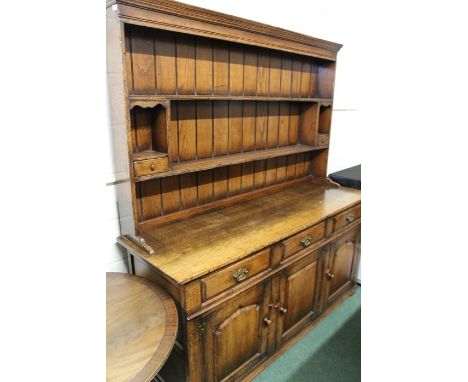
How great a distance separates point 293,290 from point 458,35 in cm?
184

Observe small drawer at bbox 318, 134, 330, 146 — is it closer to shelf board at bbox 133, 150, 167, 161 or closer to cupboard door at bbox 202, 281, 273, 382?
cupboard door at bbox 202, 281, 273, 382

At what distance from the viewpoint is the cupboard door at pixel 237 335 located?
1493 millimetres

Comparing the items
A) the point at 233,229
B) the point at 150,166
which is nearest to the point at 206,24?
the point at 150,166

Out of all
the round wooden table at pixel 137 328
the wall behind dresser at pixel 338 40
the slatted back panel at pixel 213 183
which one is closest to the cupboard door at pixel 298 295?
the slatted back panel at pixel 213 183

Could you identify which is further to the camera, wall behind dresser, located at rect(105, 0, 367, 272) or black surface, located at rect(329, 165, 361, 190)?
black surface, located at rect(329, 165, 361, 190)

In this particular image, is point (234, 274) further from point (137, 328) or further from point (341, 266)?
point (341, 266)

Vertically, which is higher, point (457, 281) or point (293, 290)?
point (457, 281)

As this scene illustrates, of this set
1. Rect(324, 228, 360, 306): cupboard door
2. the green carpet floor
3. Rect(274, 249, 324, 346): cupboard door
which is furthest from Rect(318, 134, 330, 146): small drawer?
the green carpet floor

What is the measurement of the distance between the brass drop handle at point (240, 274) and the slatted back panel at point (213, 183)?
559mm

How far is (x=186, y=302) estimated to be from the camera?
1.31 m

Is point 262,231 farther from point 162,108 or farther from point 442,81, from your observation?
point 442,81

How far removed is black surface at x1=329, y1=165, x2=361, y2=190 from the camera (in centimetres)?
244

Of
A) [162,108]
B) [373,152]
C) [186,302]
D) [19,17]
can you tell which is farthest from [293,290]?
[19,17]

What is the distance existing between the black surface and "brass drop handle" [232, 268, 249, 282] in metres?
1.31
